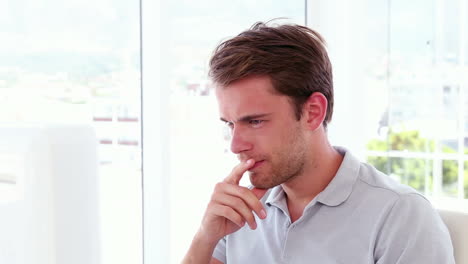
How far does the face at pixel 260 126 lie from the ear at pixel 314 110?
0.06 m

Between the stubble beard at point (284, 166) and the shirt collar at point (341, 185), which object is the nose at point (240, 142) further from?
the shirt collar at point (341, 185)

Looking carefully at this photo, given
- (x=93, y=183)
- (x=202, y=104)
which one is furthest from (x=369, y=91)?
(x=93, y=183)

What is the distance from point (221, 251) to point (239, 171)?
333mm

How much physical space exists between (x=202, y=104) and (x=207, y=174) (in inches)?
11.5

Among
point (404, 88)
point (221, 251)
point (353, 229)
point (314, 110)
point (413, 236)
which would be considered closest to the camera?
point (413, 236)

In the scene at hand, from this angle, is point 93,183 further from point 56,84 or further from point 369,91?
point 369,91

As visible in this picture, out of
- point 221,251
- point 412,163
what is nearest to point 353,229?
point 221,251

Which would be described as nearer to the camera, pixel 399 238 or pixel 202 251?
pixel 399 238

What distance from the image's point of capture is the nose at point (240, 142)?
4.31 ft

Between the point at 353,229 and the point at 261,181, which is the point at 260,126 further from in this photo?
the point at 353,229

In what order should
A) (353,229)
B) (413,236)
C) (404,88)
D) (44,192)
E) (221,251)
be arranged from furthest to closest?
(404,88)
(221,251)
(353,229)
(413,236)
(44,192)

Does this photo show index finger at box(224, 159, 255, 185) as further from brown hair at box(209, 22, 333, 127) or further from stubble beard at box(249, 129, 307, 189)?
brown hair at box(209, 22, 333, 127)

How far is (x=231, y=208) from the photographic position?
4.25 ft

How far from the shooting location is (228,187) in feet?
4.29
